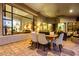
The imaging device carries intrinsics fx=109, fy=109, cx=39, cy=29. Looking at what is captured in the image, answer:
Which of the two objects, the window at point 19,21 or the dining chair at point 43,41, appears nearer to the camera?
the window at point 19,21

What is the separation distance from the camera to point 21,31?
400cm

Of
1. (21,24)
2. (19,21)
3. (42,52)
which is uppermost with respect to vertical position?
(19,21)

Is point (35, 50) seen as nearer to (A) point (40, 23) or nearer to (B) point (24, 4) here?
(A) point (40, 23)

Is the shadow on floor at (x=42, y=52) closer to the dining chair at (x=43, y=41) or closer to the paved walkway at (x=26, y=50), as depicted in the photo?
the paved walkway at (x=26, y=50)

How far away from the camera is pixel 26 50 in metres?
4.01

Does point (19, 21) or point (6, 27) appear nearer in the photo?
point (19, 21)

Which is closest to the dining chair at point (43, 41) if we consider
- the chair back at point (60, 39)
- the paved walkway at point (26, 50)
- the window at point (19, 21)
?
the paved walkway at point (26, 50)

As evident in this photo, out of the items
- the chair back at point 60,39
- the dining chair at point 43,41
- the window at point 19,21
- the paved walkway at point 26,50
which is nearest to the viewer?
the paved walkway at point 26,50

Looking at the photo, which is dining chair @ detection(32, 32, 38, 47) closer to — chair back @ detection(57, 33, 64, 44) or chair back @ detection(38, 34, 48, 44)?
chair back @ detection(38, 34, 48, 44)

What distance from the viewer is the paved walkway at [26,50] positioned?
384cm

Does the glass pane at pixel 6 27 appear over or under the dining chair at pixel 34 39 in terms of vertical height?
over

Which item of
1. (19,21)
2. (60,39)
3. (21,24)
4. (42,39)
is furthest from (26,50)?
(60,39)

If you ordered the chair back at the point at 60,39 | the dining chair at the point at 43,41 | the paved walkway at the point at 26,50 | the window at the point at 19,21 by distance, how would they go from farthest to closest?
the dining chair at the point at 43,41
the chair back at the point at 60,39
the window at the point at 19,21
the paved walkway at the point at 26,50

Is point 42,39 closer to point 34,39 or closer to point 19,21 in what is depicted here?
point 34,39
